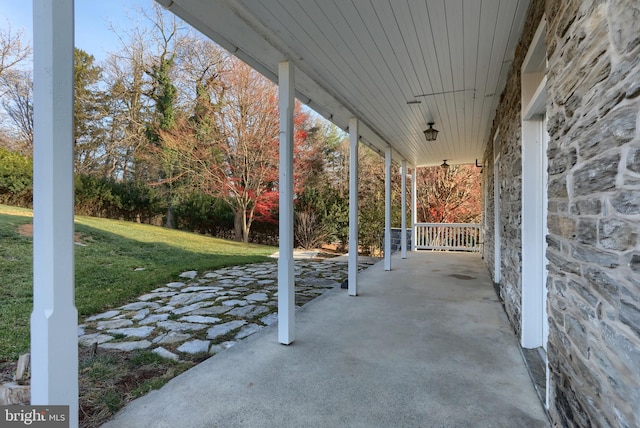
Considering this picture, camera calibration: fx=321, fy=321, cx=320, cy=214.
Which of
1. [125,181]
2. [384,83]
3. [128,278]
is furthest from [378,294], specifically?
[125,181]

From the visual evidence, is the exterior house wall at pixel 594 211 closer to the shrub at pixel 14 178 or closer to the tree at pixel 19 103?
the tree at pixel 19 103

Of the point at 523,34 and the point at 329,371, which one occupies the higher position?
the point at 523,34

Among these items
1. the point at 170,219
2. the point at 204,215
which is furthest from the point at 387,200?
the point at 170,219

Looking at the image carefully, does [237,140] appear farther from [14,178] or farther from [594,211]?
[594,211]

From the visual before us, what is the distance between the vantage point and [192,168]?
11.7m

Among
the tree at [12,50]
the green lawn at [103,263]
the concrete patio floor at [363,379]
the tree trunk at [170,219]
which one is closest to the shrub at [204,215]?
the tree trunk at [170,219]

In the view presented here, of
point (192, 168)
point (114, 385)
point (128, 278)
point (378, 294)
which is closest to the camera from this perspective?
point (114, 385)

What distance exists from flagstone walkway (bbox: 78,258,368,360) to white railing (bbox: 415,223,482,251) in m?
5.24

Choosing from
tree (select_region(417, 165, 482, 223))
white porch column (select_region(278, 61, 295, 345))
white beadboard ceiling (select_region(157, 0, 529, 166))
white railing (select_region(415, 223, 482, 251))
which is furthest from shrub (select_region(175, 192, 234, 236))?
white porch column (select_region(278, 61, 295, 345))

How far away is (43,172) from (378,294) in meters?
4.32

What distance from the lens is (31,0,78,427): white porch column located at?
1.29 m

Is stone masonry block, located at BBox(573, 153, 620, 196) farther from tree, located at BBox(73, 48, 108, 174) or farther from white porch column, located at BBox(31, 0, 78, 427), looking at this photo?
tree, located at BBox(73, 48, 108, 174)

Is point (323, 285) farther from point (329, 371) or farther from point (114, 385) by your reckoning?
point (114, 385)

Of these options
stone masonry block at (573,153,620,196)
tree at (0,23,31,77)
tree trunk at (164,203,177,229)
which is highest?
tree at (0,23,31,77)
